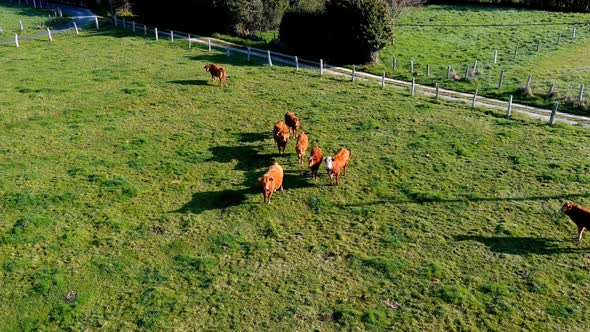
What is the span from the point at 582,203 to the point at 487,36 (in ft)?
103

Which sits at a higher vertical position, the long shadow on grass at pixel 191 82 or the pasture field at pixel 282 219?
the long shadow on grass at pixel 191 82

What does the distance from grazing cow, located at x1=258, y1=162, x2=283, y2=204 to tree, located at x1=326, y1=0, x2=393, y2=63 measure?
21767mm

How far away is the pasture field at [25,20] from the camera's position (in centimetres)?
4709

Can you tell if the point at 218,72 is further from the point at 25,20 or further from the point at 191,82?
the point at 25,20

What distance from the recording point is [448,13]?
5466 centimetres

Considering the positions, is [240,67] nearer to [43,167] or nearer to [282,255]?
[43,167]

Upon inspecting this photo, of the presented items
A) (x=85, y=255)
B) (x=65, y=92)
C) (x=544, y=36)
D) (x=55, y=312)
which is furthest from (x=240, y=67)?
(x=544, y=36)

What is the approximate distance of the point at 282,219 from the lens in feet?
51.4

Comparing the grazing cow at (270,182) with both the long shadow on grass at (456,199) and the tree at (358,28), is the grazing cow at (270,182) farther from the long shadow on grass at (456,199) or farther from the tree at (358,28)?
the tree at (358,28)

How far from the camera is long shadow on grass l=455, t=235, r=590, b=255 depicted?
1415cm

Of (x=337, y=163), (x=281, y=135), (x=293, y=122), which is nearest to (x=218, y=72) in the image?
(x=293, y=122)

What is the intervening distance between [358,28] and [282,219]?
940 inches

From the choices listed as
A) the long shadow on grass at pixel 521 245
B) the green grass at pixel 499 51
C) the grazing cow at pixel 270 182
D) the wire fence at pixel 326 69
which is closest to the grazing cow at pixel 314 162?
the grazing cow at pixel 270 182

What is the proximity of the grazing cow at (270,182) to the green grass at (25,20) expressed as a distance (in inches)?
1575
